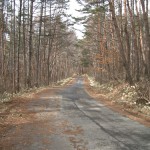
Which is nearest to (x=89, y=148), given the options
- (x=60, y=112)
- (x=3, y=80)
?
(x=60, y=112)

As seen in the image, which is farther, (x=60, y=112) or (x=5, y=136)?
(x=60, y=112)

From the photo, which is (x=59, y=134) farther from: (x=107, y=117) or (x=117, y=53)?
(x=117, y=53)

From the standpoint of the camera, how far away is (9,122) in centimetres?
1201

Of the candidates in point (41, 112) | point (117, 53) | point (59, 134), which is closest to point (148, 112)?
point (41, 112)

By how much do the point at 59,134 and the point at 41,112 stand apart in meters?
4.82

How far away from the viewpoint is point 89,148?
8.29m

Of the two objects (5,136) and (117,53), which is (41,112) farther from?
(117,53)

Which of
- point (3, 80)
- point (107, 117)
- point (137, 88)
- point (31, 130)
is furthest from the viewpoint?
point (3, 80)

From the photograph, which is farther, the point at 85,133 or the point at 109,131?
the point at 109,131

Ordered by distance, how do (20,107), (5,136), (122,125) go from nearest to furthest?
1. (5,136)
2. (122,125)
3. (20,107)

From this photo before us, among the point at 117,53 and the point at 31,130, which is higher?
the point at 117,53

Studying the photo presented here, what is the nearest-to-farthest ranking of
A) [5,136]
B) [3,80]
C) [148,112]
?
[5,136]
[148,112]
[3,80]

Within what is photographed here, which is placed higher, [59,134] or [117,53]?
[117,53]

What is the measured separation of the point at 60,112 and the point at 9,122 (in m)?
3.35
